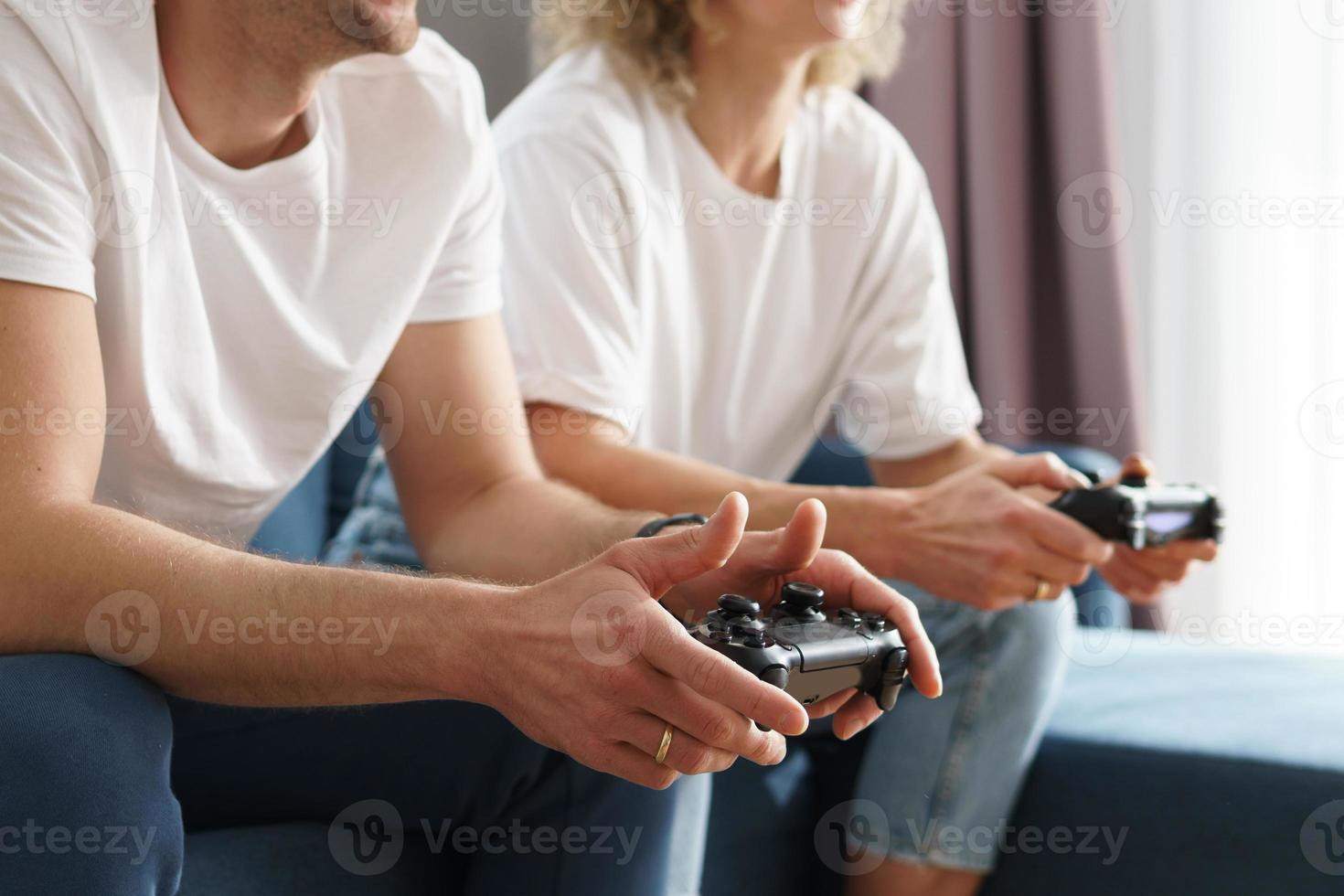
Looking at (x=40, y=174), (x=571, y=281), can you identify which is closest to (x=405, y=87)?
(x=571, y=281)

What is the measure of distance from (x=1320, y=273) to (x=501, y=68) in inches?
54.8

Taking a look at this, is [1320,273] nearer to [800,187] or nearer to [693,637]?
[800,187]

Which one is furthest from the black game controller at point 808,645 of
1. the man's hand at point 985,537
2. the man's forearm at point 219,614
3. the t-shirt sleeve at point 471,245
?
the t-shirt sleeve at point 471,245

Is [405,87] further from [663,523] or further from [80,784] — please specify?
[80,784]

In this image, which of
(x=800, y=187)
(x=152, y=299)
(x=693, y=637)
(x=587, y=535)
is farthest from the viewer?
(x=800, y=187)

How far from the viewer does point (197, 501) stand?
3.38ft

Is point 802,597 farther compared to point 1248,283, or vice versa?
point 1248,283

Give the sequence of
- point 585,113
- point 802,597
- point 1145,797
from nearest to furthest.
A: point 802,597 → point 1145,797 → point 585,113

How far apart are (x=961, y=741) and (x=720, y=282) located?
0.56m

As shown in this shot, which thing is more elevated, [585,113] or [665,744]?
[585,113]

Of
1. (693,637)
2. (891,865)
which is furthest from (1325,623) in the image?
(693,637)

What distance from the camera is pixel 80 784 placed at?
656 millimetres

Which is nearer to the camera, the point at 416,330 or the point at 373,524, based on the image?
the point at 416,330

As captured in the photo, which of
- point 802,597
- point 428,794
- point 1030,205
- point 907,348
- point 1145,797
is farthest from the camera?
point 1030,205
